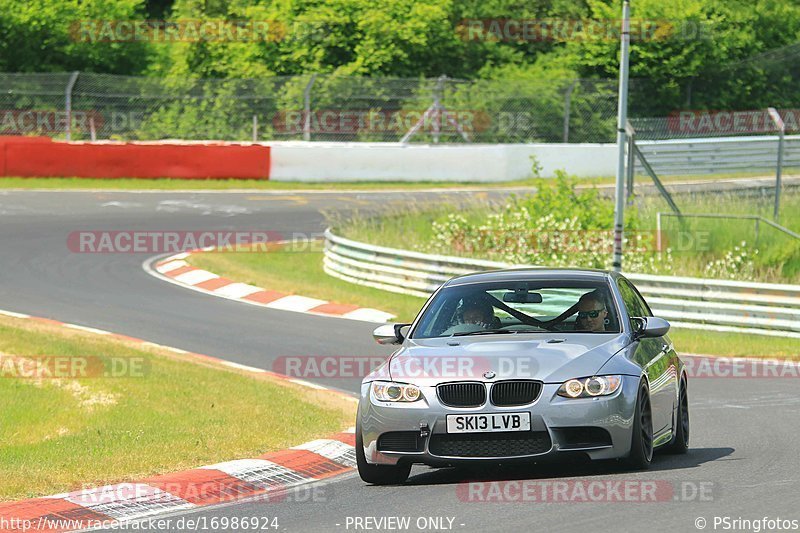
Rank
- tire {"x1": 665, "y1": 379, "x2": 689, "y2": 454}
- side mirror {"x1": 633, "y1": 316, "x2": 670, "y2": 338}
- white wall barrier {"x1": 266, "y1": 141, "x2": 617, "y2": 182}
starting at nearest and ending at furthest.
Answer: side mirror {"x1": 633, "y1": 316, "x2": 670, "y2": 338} < tire {"x1": 665, "y1": 379, "x2": 689, "y2": 454} < white wall barrier {"x1": 266, "y1": 141, "x2": 617, "y2": 182}

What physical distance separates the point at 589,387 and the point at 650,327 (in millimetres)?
1155

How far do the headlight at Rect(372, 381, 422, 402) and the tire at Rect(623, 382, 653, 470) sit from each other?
4.30ft

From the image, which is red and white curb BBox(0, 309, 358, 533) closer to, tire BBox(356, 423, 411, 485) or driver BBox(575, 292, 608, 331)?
tire BBox(356, 423, 411, 485)

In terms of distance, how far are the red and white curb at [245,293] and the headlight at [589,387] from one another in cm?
1147

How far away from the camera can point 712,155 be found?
26688 mm

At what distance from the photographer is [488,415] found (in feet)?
27.9

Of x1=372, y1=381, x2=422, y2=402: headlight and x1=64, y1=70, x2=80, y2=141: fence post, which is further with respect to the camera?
x1=64, y1=70, x2=80, y2=141: fence post

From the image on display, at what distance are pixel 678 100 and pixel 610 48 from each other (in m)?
3.24

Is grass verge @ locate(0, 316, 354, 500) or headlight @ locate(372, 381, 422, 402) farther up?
headlight @ locate(372, 381, 422, 402)
